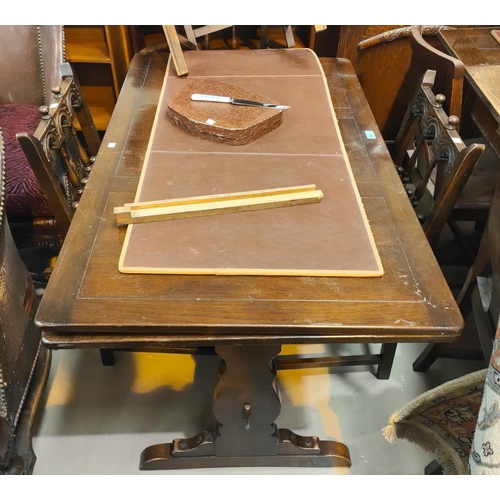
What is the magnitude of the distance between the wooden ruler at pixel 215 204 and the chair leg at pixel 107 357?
803 mm

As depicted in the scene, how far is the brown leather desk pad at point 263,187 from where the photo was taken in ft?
3.21

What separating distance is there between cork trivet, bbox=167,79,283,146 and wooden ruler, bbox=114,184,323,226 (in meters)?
0.24

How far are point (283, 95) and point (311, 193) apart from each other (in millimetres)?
510

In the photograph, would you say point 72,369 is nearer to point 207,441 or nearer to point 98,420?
point 98,420

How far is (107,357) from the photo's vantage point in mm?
1749

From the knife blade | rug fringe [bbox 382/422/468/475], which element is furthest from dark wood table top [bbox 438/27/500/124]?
rug fringe [bbox 382/422/468/475]

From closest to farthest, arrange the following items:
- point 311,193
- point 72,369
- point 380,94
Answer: point 311,193 < point 72,369 < point 380,94

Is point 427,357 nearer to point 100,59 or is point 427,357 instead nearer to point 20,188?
point 20,188

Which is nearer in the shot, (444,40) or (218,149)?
(218,149)

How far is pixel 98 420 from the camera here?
1.62m

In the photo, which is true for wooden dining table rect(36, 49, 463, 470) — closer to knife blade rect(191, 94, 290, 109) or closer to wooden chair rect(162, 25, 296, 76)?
knife blade rect(191, 94, 290, 109)

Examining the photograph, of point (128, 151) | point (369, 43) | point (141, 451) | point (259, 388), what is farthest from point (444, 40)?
point (141, 451)

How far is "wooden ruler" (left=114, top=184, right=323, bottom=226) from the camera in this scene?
106cm

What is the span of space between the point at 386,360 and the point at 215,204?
94 centimetres
